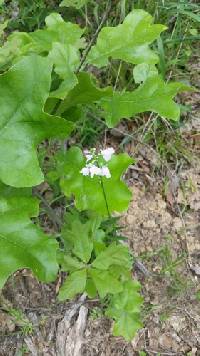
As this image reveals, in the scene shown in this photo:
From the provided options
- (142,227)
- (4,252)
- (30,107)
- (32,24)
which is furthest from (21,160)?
(32,24)

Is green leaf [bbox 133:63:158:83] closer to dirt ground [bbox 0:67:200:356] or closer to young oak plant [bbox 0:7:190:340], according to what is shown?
young oak plant [bbox 0:7:190:340]

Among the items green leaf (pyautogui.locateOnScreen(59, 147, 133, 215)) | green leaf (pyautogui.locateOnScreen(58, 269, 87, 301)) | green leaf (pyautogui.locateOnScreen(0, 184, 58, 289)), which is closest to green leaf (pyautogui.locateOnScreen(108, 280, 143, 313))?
green leaf (pyautogui.locateOnScreen(58, 269, 87, 301))

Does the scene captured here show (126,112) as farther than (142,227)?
No

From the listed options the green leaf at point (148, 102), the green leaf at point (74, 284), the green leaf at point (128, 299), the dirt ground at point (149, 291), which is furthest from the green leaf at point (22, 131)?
the dirt ground at point (149, 291)

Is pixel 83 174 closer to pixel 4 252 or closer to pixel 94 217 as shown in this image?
pixel 94 217

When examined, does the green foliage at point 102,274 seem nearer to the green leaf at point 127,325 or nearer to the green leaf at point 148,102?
the green leaf at point 127,325

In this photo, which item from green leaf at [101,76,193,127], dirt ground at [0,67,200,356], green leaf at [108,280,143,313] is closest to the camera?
green leaf at [101,76,193,127]
